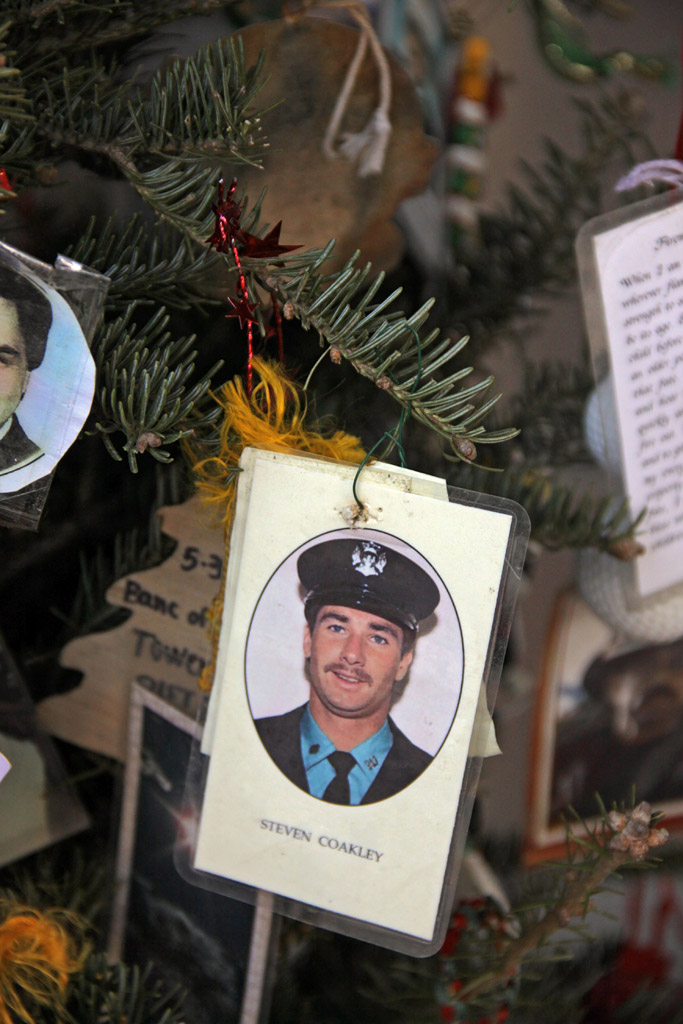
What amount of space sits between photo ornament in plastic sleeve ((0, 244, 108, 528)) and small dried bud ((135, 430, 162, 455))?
0.08ft

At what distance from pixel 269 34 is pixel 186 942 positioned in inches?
18.6

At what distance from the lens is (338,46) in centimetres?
43

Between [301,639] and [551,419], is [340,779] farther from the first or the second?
[551,419]

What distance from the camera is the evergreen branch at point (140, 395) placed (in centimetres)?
31

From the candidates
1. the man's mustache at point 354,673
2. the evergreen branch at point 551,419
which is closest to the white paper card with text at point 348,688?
the man's mustache at point 354,673

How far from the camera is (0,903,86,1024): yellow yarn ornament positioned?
0.38 meters

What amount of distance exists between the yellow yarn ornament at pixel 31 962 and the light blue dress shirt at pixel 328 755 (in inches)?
6.2

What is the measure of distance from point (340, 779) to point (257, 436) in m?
0.15

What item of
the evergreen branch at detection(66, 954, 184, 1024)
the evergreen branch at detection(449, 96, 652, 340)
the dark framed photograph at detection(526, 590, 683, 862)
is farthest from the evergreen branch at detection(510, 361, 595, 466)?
the evergreen branch at detection(66, 954, 184, 1024)

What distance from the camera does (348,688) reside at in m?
0.34

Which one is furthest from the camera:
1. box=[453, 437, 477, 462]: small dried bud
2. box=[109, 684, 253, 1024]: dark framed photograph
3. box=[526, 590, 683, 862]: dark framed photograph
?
box=[526, 590, 683, 862]: dark framed photograph

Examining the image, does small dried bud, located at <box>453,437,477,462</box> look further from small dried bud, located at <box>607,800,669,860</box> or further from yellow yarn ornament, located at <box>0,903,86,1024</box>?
yellow yarn ornament, located at <box>0,903,86,1024</box>

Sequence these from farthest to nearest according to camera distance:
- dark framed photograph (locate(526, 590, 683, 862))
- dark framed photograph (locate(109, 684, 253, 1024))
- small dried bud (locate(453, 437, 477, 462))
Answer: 1. dark framed photograph (locate(526, 590, 683, 862))
2. dark framed photograph (locate(109, 684, 253, 1024))
3. small dried bud (locate(453, 437, 477, 462))

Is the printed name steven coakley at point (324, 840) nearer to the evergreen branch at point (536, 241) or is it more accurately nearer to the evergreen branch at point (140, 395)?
the evergreen branch at point (140, 395)
